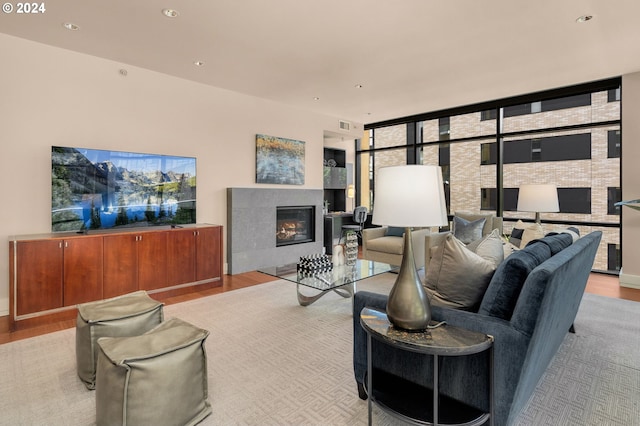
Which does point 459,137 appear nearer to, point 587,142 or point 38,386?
point 587,142

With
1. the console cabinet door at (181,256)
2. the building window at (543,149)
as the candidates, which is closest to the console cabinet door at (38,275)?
the console cabinet door at (181,256)

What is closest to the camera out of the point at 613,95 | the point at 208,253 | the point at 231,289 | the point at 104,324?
the point at 104,324

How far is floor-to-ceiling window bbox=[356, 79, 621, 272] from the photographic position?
4.94 meters

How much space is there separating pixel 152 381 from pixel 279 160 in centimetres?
449

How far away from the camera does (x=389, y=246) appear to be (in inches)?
195

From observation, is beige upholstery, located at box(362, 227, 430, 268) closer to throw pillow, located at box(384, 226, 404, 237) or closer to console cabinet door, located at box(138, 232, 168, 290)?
throw pillow, located at box(384, 226, 404, 237)

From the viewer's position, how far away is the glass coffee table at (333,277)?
9.98 ft

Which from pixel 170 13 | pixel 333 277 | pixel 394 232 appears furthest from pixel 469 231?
pixel 170 13

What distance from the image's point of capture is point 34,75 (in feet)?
11.5

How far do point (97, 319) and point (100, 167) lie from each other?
2296mm

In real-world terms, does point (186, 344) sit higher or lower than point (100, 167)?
lower

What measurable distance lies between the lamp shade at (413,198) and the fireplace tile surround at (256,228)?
3.74m

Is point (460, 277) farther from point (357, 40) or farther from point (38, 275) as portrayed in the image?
point (38, 275)

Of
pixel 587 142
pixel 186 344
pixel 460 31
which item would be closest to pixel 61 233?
pixel 186 344
